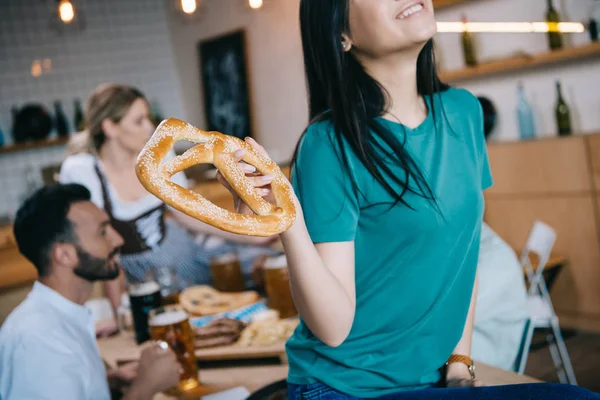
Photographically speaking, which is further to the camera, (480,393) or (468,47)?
(468,47)

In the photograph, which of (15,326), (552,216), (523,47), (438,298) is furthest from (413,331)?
(523,47)

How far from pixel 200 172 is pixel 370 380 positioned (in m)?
4.73

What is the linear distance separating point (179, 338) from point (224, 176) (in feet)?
2.50

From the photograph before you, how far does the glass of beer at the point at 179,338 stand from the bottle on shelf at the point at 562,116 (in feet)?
9.73

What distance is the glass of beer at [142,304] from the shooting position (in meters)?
1.98

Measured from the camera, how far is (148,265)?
274cm

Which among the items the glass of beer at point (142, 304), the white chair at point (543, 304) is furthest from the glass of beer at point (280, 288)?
the white chair at point (543, 304)

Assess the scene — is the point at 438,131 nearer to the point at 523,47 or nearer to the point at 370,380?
the point at 370,380

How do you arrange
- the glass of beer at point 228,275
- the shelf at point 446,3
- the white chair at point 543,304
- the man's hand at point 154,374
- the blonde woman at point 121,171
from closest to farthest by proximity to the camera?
the man's hand at point 154,374, the glass of beer at point 228,275, the white chair at point 543,304, the blonde woman at point 121,171, the shelf at point 446,3

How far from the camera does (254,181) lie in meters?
1.03

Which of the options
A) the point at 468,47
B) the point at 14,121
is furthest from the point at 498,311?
the point at 14,121

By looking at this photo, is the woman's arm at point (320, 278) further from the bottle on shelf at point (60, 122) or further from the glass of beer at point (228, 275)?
the bottle on shelf at point (60, 122)

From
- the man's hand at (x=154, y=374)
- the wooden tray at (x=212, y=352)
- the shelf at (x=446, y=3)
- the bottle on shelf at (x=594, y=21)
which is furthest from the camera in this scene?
the shelf at (x=446, y=3)

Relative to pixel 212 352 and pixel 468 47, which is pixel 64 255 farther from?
pixel 468 47
